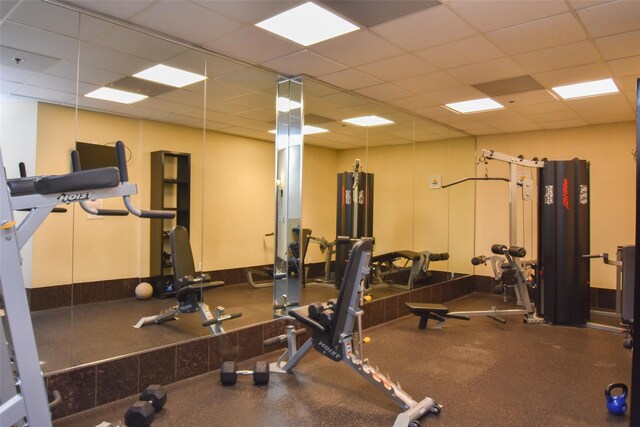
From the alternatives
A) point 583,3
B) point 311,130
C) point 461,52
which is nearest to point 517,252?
point 461,52

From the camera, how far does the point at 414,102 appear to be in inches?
205

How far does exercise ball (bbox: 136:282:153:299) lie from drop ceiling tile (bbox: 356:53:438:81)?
3.10 metres

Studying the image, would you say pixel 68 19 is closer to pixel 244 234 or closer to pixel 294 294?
pixel 294 294

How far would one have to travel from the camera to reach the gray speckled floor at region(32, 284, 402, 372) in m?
3.18

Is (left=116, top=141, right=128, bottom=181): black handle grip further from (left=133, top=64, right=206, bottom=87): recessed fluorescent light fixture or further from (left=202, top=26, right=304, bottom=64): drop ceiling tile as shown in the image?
(left=133, top=64, right=206, bottom=87): recessed fluorescent light fixture

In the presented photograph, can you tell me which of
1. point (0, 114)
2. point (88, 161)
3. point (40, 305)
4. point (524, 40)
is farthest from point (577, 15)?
point (40, 305)

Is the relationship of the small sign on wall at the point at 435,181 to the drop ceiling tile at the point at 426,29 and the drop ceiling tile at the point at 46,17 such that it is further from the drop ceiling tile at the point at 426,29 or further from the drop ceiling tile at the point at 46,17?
the drop ceiling tile at the point at 46,17

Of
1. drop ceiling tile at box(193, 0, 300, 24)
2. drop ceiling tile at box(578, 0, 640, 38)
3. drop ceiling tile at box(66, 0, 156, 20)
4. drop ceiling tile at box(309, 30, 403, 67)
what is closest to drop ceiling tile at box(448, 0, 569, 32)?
drop ceiling tile at box(578, 0, 640, 38)

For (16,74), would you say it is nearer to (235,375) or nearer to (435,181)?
(235,375)

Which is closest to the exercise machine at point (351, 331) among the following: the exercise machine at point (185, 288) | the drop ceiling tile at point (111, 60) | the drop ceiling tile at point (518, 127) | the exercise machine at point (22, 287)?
the exercise machine at point (185, 288)

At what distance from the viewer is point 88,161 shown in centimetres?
351

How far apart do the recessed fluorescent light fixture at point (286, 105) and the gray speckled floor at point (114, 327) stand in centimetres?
201

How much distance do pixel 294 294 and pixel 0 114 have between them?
2830 mm

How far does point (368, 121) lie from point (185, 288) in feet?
10.6
